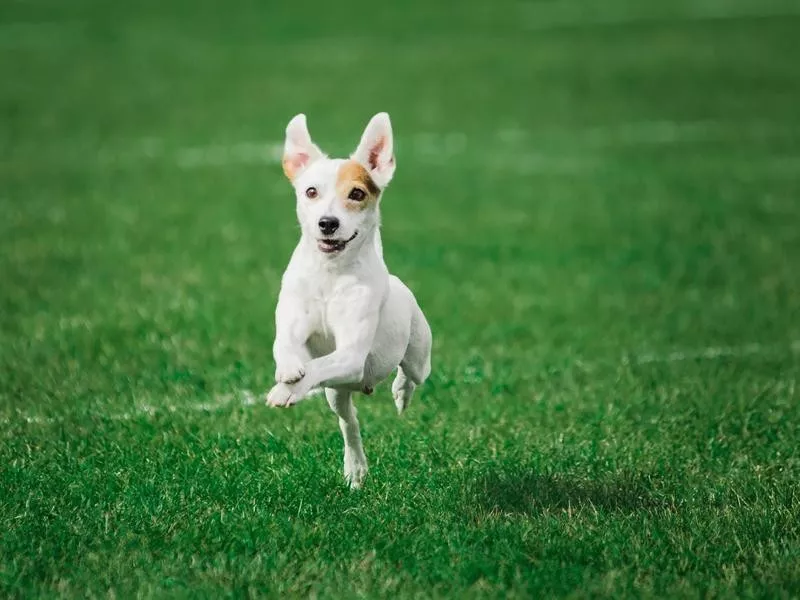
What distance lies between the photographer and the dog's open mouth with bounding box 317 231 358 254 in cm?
593

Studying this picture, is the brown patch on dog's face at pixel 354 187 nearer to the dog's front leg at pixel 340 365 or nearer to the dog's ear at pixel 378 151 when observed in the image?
the dog's ear at pixel 378 151

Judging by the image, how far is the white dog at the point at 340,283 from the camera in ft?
19.4

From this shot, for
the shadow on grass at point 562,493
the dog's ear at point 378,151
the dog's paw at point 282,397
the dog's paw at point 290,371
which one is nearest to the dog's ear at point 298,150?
the dog's ear at point 378,151

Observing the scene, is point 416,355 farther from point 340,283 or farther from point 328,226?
point 328,226

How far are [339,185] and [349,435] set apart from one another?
4.19ft

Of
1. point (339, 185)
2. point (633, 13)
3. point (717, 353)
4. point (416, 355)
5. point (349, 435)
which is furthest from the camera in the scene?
point (633, 13)

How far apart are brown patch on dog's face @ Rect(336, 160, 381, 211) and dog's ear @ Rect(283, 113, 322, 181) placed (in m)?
0.20

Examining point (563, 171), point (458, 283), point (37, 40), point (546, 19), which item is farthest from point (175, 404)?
point (546, 19)

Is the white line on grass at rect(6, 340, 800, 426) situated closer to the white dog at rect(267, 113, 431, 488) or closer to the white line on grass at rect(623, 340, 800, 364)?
the white line on grass at rect(623, 340, 800, 364)

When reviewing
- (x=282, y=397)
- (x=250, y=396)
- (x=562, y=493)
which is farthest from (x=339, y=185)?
(x=250, y=396)

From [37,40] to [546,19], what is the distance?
867 centimetres

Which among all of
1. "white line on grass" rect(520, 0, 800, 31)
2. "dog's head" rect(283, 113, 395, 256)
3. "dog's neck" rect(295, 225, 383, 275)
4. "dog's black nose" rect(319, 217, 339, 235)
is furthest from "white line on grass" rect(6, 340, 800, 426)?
"white line on grass" rect(520, 0, 800, 31)

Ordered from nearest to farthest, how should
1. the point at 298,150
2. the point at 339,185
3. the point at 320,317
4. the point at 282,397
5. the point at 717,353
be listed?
the point at 282,397 < the point at 339,185 < the point at 320,317 < the point at 298,150 < the point at 717,353

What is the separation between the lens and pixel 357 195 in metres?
6.01
